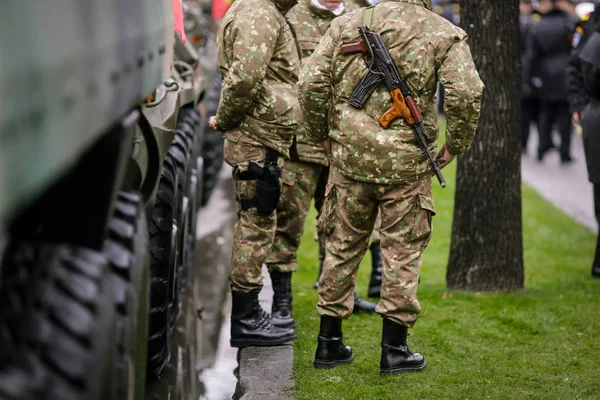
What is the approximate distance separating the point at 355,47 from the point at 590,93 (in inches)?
133

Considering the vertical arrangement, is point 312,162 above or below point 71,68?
below

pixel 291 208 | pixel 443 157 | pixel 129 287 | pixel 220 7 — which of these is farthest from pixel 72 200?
pixel 220 7

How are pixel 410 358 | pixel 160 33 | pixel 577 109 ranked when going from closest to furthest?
pixel 160 33 < pixel 410 358 < pixel 577 109

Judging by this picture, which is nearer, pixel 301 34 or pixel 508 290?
pixel 301 34

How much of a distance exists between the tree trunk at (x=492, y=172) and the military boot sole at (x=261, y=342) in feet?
5.36

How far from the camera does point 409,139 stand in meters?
5.09

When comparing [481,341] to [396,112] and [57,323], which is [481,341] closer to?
[396,112]

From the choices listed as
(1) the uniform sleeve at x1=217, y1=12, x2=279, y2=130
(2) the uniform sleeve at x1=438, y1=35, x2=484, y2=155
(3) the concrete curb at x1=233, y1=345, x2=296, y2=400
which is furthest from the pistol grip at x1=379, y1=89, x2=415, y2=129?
(3) the concrete curb at x1=233, y1=345, x2=296, y2=400

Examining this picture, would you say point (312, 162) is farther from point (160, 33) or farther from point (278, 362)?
point (160, 33)

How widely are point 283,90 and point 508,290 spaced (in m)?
2.26

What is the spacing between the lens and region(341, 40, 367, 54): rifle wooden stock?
502 cm

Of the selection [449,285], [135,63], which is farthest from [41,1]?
[449,285]

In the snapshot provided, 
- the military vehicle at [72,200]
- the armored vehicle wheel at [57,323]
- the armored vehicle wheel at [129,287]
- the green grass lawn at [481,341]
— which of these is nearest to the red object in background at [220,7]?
the green grass lawn at [481,341]

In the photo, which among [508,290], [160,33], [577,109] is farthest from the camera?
[577,109]
